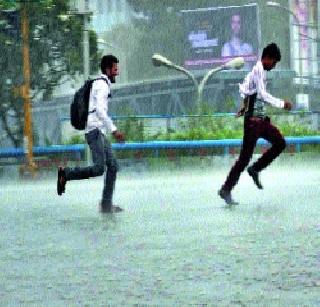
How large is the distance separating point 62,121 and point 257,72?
28.8m

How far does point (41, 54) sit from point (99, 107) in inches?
946

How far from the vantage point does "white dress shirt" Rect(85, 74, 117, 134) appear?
1491 cm

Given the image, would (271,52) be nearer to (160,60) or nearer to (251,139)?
(251,139)

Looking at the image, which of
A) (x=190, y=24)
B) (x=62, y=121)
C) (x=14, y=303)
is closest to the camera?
(x=14, y=303)

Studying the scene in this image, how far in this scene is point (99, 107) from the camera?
14.9 m

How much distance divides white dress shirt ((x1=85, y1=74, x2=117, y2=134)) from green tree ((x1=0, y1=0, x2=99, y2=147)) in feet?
69.8

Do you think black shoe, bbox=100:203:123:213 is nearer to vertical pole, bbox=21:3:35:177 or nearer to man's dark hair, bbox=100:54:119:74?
man's dark hair, bbox=100:54:119:74

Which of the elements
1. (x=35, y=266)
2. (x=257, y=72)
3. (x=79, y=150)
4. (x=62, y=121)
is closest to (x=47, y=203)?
(x=257, y=72)

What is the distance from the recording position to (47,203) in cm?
1744

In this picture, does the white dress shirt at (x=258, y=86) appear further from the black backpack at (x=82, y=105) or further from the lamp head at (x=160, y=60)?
the lamp head at (x=160, y=60)

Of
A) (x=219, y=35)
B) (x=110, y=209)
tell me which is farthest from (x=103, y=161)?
(x=219, y=35)

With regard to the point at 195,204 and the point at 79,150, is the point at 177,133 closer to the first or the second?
the point at 79,150

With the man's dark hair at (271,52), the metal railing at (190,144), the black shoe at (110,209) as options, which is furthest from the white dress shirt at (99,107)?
the metal railing at (190,144)

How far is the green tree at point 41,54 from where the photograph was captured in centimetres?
3728
